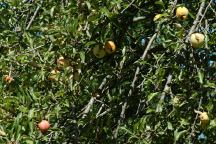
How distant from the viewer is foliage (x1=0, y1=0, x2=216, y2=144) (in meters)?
2.14

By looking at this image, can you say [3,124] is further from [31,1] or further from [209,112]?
[31,1]

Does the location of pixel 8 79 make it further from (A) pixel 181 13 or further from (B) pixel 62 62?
(A) pixel 181 13

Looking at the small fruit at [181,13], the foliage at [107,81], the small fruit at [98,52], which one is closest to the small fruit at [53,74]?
the foliage at [107,81]

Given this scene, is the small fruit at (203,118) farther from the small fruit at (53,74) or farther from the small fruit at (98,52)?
the small fruit at (53,74)

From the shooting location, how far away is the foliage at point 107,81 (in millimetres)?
2141

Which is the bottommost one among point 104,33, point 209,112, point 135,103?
point 135,103

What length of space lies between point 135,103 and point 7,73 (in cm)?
62

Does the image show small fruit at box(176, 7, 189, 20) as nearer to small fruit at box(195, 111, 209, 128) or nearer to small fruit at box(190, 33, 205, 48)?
small fruit at box(190, 33, 205, 48)

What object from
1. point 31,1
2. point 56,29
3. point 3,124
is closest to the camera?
point 3,124

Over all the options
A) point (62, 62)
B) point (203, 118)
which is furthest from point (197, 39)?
point (62, 62)

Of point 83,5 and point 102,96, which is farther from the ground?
point 83,5

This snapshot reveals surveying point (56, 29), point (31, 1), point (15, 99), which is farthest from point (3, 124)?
point (31, 1)

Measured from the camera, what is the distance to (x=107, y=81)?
8.15ft

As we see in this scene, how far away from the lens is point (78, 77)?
2.35m
